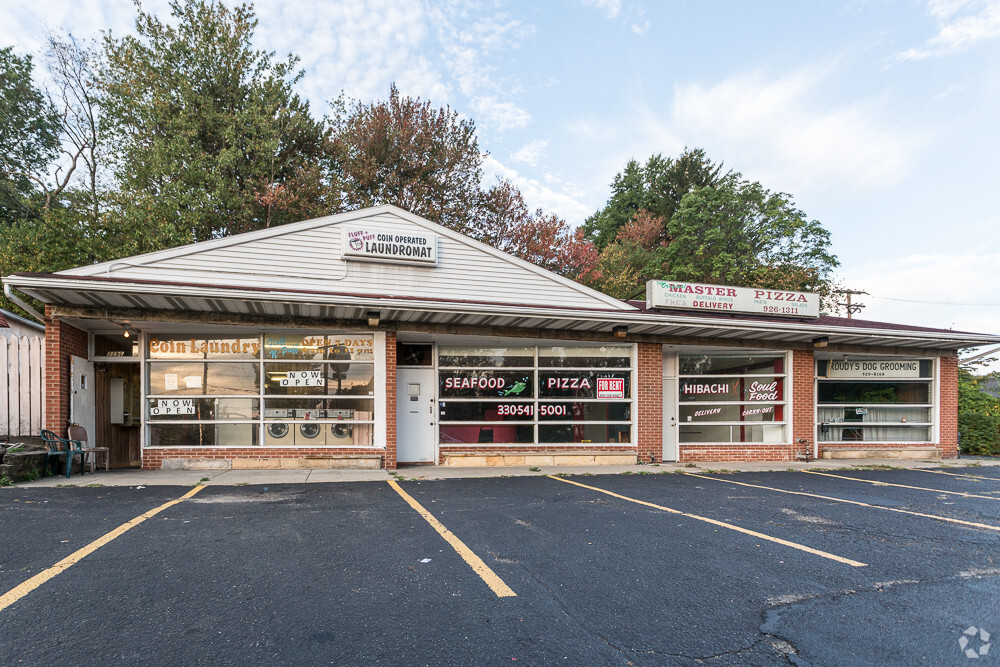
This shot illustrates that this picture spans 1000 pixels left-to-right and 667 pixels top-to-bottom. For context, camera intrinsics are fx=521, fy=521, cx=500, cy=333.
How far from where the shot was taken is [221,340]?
410 inches

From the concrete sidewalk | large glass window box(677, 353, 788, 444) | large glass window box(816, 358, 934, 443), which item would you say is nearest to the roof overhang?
large glass window box(677, 353, 788, 444)

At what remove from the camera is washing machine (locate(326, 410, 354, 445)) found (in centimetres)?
1063

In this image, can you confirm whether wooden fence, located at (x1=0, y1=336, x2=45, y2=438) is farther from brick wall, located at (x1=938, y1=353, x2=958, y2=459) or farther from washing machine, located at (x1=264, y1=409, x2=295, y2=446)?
brick wall, located at (x1=938, y1=353, x2=958, y2=459)

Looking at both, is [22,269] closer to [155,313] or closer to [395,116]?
[155,313]

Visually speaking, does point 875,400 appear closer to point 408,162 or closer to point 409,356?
point 409,356

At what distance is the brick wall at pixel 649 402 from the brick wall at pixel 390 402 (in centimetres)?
552

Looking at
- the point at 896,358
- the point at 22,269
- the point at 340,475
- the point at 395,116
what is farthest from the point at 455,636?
the point at 395,116

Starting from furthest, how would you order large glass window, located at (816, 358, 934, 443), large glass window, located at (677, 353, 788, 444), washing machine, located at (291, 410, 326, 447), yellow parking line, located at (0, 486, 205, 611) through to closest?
large glass window, located at (816, 358, 934, 443), large glass window, located at (677, 353, 788, 444), washing machine, located at (291, 410, 326, 447), yellow parking line, located at (0, 486, 205, 611)

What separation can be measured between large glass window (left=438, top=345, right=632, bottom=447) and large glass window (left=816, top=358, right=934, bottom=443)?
20.4 feet

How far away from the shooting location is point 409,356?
38.2ft

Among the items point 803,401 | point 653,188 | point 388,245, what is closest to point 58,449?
point 388,245

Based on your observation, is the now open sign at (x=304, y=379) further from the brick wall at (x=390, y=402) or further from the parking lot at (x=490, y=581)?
the parking lot at (x=490, y=581)

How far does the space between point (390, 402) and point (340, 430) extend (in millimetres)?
1201

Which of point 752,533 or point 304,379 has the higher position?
point 304,379
